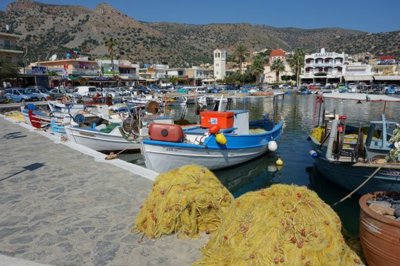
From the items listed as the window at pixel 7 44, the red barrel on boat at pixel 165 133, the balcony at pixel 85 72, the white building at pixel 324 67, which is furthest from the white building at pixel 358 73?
the red barrel on boat at pixel 165 133

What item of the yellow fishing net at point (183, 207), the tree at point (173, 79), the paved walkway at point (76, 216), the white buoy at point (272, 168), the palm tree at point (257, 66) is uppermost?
the palm tree at point (257, 66)

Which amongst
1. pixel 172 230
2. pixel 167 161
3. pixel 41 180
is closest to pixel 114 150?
pixel 167 161

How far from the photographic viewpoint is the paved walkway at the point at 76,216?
196 inches

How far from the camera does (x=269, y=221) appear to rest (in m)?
4.09

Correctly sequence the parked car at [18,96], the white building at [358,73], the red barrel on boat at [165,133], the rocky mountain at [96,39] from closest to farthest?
the red barrel on boat at [165,133] < the parked car at [18,96] < the white building at [358,73] < the rocky mountain at [96,39]

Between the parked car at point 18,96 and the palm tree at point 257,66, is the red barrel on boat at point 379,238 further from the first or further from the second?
the palm tree at point 257,66

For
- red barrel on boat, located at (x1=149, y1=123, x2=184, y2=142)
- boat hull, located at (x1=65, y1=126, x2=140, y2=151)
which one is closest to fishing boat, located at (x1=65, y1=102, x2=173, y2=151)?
boat hull, located at (x1=65, y1=126, x2=140, y2=151)

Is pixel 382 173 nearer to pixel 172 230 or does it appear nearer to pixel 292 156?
pixel 172 230

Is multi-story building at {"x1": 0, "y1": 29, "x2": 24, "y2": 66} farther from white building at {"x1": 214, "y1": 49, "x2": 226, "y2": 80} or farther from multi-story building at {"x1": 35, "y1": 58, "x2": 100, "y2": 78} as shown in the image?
white building at {"x1": 214, "y1": 49, "x2": 226, "y2": 80}

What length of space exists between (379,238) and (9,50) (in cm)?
6562

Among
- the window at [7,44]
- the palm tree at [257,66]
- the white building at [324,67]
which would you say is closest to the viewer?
the window at [7,44]

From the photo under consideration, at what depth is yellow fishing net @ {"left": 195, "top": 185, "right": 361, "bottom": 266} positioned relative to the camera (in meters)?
3.83

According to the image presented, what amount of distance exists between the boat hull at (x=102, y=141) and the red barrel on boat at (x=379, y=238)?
13859 millimetres

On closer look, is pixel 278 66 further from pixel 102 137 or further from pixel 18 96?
pixel 102 137
